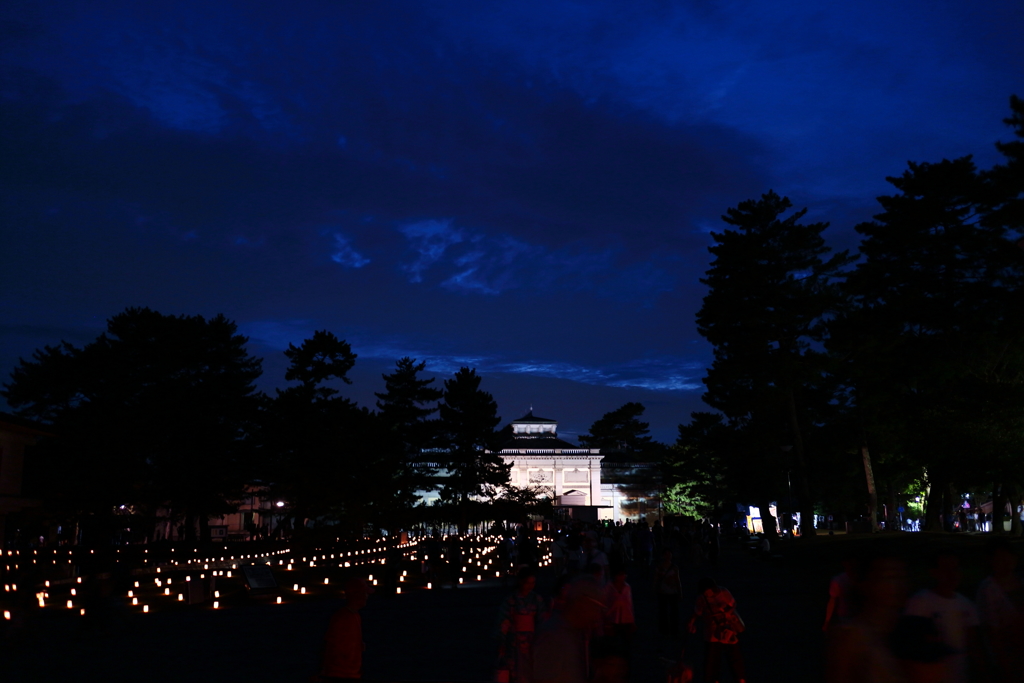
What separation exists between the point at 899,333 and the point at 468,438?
105 ft

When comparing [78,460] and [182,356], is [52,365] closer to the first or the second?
[182,356]

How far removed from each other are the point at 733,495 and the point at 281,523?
3762cm

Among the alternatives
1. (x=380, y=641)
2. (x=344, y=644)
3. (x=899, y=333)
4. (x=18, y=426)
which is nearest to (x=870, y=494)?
(x=899, y=333)

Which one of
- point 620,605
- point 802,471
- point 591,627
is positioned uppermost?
point 802,471

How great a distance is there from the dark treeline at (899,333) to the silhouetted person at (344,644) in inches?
920

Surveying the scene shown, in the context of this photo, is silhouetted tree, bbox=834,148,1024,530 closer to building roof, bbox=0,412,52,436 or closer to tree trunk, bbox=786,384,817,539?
tree trunk, bbox=786,384,817,539

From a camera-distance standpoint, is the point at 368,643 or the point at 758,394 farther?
the point at 758,394

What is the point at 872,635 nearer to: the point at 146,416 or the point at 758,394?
the point at 758,394

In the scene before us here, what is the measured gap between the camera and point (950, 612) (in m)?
5.30

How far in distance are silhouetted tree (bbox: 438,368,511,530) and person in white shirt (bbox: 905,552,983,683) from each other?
2049 inches

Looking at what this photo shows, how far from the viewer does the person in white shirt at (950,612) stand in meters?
5.15

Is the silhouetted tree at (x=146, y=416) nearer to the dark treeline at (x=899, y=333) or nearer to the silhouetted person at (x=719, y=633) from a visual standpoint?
the dark treeline at (x=899, y=333)

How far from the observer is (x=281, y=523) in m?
47.9

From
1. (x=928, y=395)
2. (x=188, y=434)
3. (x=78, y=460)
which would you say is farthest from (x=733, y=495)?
(x=78, y=460)
